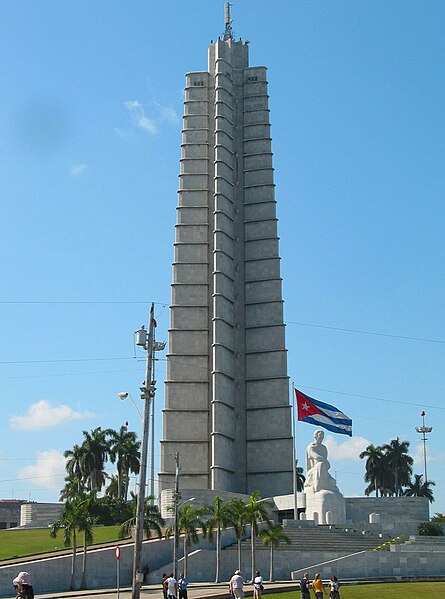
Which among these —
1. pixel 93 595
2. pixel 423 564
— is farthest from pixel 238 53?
pixel 93 595

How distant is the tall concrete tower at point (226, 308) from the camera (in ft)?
237

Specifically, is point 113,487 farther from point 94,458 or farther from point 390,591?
point 390,591

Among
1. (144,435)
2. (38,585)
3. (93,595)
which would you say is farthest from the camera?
(38,585)

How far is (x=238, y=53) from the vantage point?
88562 mm

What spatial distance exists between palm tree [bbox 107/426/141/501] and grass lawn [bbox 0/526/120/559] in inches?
840

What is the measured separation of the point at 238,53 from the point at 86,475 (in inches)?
1780

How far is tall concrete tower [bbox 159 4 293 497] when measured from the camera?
237 feet

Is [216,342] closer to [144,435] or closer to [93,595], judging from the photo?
[93,595]

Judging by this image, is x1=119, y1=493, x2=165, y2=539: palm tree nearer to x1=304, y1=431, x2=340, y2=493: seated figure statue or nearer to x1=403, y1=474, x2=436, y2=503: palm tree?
x1=304, y1=431, x2=340, y2=493: seated figure statue

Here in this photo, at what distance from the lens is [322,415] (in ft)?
205

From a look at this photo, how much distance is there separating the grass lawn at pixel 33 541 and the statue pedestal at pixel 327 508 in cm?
1361

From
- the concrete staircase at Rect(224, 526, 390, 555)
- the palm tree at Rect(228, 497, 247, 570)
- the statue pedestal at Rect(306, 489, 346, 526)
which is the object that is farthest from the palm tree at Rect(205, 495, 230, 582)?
the statue pedestal at Rect(306, 489, 346, 526)

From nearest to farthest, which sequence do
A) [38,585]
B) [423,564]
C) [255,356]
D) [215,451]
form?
[38,585] < [423,564] < [215,451] < [255,356]

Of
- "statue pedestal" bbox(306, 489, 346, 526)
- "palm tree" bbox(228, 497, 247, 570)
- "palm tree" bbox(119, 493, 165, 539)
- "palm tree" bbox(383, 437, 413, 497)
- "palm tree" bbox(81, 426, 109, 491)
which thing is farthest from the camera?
"palm tree" bbox(383, 437, 413, 497)
